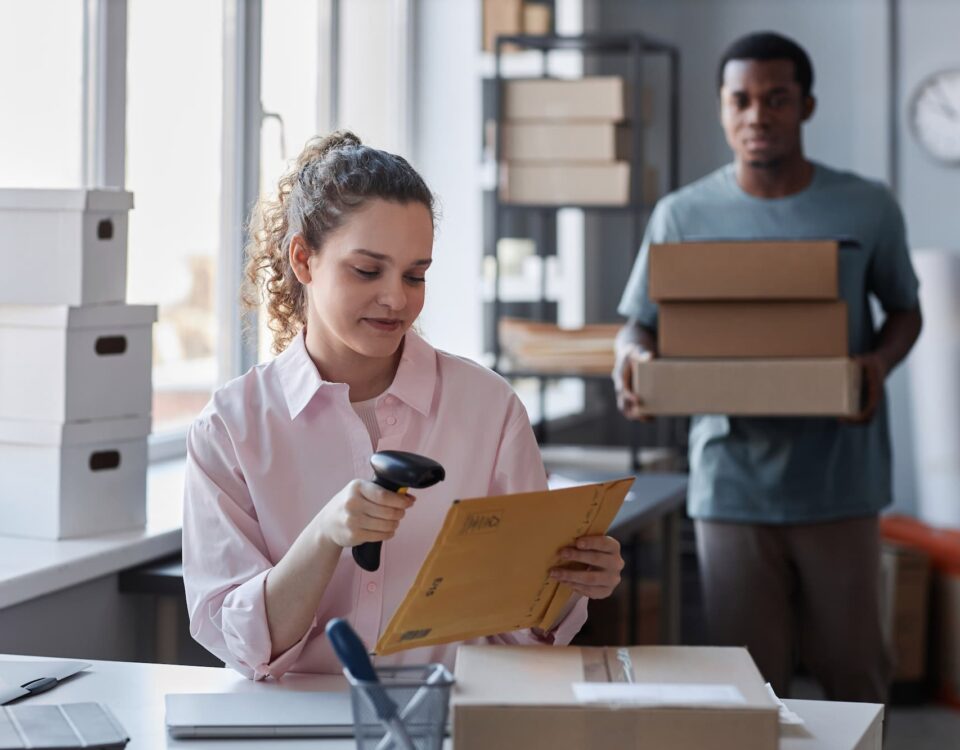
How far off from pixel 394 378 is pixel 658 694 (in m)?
0.63

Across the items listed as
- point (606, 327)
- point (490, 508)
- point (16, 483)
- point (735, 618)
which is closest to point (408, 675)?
point (490, 508)

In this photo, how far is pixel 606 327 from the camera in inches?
153

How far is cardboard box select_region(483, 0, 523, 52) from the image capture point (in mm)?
4102

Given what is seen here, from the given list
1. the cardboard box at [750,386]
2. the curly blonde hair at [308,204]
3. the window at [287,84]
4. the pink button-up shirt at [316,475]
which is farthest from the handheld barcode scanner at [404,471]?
the window at [287,84]

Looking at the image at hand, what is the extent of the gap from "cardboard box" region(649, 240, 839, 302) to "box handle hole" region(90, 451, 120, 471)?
39.6 inches

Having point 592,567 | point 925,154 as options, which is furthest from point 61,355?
point 925,154

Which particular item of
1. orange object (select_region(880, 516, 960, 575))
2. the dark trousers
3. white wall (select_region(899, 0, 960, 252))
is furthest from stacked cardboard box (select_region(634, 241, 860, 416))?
white wall (select_region(899, 0, 960, 252))

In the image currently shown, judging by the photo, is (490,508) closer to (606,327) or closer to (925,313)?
(606,327)

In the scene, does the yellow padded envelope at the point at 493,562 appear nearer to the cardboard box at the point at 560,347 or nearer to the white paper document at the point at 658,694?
the white paper document at the point at 658,694

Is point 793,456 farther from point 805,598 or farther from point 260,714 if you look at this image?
point 260,714

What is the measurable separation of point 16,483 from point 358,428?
2.85 ft

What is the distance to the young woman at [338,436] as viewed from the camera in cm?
150

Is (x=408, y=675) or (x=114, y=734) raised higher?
(x=408, y=675)

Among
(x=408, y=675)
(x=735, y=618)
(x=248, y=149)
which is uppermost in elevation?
(x=248, y=149)
